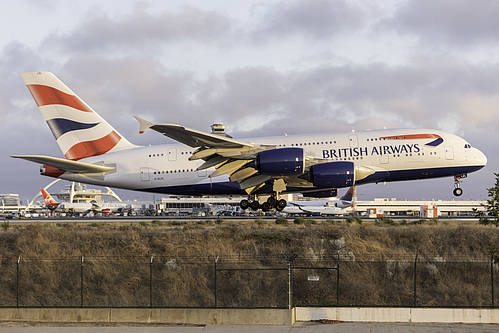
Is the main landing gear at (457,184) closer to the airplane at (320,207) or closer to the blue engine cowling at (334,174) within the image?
the blue engine cowling at (334,174)

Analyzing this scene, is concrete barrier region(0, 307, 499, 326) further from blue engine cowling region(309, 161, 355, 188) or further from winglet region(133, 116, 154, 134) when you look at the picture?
blue engine cowling region(309, 161, 355, 188)

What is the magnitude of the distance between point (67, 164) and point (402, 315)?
2638 cm

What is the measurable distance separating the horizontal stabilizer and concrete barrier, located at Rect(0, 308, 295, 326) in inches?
588

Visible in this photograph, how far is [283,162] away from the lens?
1309 inches

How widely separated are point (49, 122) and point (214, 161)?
16.7 meters

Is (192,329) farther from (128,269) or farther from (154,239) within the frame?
(154,239)

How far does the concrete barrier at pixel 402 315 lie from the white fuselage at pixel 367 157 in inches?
642

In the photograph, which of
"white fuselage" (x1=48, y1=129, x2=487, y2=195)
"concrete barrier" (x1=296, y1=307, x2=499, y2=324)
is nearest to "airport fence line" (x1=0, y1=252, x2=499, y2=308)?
"concrete barrier" (x1=296, y1=307, x2=499, y2=324)

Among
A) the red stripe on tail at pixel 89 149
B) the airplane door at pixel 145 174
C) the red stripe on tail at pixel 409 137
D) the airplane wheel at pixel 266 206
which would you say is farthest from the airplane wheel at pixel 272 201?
the red stripe on tail at pixel 89 149

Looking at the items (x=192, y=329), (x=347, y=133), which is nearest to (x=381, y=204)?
(x=347, y=133)

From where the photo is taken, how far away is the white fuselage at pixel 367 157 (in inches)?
1457

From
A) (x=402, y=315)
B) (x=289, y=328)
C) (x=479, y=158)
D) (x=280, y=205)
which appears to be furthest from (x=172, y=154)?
(x=402, y=315)

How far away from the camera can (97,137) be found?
141ft

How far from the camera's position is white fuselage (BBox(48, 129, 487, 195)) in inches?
1457
